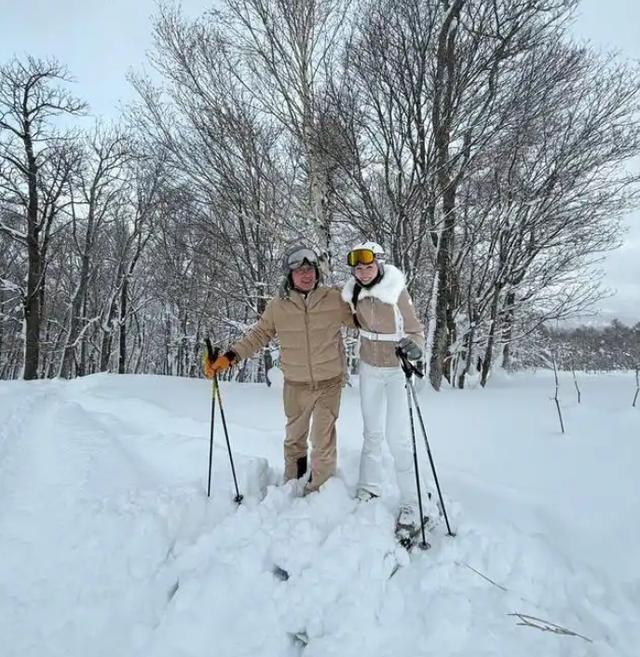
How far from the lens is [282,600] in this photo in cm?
244

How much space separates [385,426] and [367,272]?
127cm

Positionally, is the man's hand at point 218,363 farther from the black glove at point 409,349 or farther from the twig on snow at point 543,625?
the twig on snow at point 543,625

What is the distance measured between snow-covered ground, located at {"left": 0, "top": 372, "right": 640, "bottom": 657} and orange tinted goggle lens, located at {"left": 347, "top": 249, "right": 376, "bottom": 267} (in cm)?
180

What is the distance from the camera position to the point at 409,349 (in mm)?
3162

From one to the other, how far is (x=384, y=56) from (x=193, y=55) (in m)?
4.00

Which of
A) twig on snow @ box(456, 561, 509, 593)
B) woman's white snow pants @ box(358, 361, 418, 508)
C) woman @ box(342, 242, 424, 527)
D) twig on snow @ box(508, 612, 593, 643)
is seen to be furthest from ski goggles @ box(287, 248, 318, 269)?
twig on snow @ box(508, 612, 593, 643)

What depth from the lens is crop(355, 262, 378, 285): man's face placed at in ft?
11.0

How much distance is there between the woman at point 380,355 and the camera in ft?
10.9

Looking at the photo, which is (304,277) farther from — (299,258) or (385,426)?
(385,426)

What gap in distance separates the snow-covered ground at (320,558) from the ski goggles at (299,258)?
182cm

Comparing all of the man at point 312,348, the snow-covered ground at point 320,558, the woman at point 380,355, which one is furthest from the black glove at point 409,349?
the snow-covered ground at point 320,558

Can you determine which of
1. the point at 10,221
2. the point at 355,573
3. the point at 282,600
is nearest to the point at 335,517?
the point at 355,573

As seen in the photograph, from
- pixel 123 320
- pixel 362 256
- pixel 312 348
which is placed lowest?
pixel 312 348

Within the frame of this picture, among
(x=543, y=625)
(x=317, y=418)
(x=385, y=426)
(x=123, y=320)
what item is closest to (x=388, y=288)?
(x=385, y=426)
